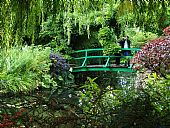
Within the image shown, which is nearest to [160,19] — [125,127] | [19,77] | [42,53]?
[125,127]

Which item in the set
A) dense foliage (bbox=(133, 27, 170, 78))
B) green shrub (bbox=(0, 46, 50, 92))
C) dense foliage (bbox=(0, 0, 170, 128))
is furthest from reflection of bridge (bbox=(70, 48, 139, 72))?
dense foliage (bbox=(0, 0, 170, 128))

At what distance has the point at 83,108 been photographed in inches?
56.6

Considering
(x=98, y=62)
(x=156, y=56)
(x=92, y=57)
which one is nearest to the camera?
(x=156, y=56)

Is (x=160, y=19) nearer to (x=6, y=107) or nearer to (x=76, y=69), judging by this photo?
(x=6, y=107)

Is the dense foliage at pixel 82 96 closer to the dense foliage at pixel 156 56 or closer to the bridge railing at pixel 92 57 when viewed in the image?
the dense foliage at pixel 156 56

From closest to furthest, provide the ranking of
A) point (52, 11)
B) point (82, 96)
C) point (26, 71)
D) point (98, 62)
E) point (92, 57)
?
point (52, 11) → point (82, 96) → point (26, 71) → point (92, 57) → point (98, 62)

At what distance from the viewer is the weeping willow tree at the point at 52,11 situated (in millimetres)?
1273

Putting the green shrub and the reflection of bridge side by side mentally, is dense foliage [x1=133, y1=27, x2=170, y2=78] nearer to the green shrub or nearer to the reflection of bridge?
the green shrub

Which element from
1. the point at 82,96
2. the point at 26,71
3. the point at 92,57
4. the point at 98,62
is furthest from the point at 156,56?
the point at 98,62

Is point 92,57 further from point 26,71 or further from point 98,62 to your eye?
point 26,71

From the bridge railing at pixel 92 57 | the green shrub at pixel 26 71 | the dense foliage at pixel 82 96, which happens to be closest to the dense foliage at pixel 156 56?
→ the green shrub at pixel 26 71

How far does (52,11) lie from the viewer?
132cm

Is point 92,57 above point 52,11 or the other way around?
the other way around

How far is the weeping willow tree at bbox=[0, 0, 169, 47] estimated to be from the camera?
1.27 meters
